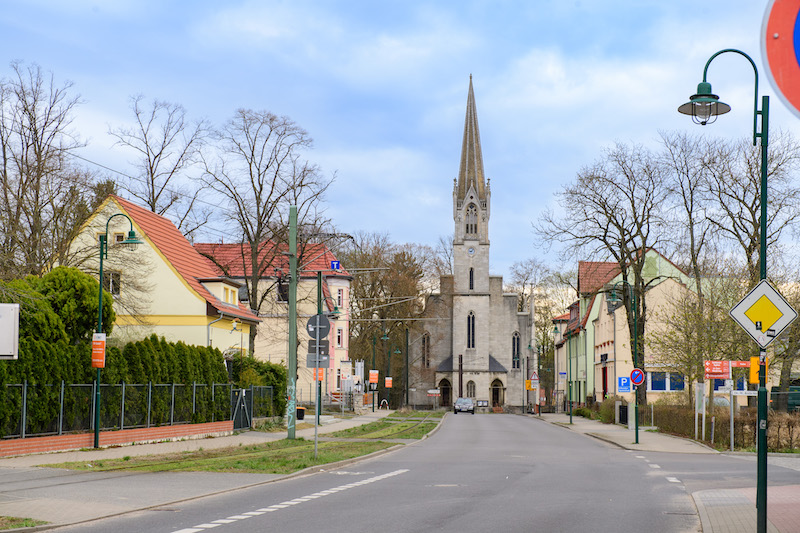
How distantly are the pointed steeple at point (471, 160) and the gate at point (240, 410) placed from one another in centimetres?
6601

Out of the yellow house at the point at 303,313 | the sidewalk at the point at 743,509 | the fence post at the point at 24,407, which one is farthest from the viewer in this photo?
the yellow house at the point at 303,313

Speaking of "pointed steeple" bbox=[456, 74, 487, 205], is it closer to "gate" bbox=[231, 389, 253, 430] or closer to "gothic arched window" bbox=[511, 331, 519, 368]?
"gothic arched window" bbox=[511, 331, 519, 368]

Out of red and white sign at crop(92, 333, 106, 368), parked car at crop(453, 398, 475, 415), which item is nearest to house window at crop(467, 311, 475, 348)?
parked car at crop(453, 398, 475, 415)

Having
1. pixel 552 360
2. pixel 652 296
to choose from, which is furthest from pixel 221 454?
pixel 552 360

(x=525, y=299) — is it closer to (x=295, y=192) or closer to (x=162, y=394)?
(x=295, y=192)

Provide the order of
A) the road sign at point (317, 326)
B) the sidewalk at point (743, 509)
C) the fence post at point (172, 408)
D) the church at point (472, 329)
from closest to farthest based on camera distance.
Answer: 1. the sidewalk at point (743, 509)
2. the road sign at point (317, 326)
3. the fence post at point (172, 408)
4. the church at point (472, 329)

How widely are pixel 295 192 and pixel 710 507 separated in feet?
111

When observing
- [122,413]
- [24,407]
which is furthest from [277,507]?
[122,413]

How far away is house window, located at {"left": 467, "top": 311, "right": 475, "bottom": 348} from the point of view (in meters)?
97.1

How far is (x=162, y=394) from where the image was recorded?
29.5 m

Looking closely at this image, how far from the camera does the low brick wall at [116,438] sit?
21.8 meters

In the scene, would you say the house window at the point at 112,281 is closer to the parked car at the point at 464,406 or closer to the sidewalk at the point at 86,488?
the sidewalk at the point at 86,488

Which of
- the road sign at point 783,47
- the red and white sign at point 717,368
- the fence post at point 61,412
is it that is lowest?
the fence post at point 61,412

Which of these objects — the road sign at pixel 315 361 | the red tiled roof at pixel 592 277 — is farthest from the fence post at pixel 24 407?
the red tiled roof at pixel 592 277
